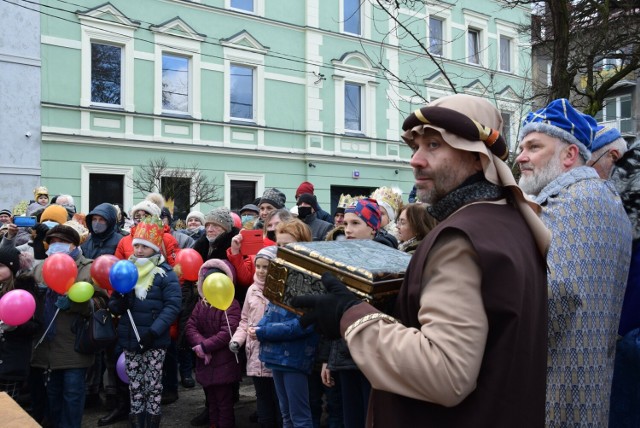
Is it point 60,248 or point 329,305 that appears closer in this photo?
point 329,305

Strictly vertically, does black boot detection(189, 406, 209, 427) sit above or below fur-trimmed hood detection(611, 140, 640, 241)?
below

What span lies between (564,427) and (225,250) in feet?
15.3

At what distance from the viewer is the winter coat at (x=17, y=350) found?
4.72 m

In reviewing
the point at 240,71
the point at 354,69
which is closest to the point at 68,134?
the point at 240,71

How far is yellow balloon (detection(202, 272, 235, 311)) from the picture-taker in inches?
197

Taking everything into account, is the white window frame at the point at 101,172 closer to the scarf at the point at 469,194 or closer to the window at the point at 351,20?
the window at the point at 351,20

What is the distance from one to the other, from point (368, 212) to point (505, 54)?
71.9 ft

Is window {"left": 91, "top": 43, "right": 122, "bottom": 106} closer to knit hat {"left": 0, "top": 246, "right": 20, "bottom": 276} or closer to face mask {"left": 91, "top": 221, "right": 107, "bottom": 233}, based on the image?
face mask {"left": 91, "top": 221, "right": 107, "bottom": 233}

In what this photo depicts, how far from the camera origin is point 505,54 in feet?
78.5

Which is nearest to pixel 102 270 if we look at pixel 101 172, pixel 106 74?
pixel 101 172

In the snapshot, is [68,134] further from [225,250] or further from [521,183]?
[521,183]

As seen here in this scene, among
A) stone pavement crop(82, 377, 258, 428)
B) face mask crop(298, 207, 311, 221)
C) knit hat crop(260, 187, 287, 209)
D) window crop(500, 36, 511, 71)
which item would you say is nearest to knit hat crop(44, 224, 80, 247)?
stone pavement crop(82, 377, 258, 428)

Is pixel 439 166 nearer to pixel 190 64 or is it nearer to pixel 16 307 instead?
pixel 16 307

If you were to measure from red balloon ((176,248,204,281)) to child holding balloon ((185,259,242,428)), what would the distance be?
75 cm
